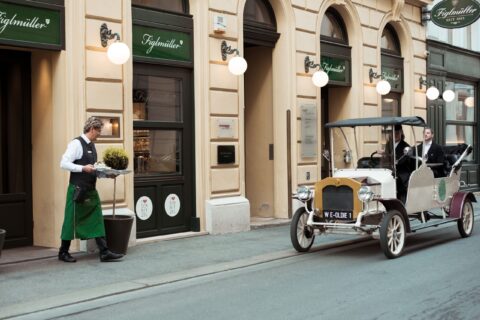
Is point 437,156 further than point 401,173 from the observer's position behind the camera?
Yes

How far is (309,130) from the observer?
14.8 metres

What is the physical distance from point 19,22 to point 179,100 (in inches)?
136

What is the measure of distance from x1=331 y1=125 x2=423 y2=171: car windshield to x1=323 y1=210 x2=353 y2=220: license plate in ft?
3.95

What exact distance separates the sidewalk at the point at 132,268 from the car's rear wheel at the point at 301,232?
200 millimetres

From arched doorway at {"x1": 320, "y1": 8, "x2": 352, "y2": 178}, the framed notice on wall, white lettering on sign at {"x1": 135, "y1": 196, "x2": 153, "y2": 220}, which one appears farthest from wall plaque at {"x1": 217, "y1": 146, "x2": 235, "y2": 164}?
arched doorway at {"x1": 320, "y1": 8, "x2": 352, "y2": 178}

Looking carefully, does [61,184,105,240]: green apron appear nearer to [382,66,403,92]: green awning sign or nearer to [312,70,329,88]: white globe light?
[312,70,329,88]: white globe light

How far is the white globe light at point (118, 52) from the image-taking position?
33.9 ft

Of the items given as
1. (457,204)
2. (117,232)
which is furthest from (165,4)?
(457,204)

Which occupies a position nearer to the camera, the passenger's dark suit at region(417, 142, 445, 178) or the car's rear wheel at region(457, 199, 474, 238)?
the passenger's dark suit at region(417, 142, 445, 178)

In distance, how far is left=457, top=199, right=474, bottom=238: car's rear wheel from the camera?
39.5ft

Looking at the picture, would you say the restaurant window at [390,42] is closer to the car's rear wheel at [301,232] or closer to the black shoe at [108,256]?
the car's rear wheel at [301,232]

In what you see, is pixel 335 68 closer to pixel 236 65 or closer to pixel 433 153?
A: pixel 236 65

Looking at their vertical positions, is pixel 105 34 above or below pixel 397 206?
above

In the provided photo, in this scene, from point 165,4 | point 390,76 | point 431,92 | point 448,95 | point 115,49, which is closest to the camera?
point 115,49
